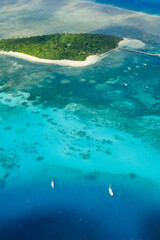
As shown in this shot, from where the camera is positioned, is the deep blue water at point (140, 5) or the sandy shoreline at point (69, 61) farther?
the deep blue water at point (140, 5)

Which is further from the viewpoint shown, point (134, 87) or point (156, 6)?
point (156, 6)

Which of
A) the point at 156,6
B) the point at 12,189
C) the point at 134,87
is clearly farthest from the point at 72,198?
the point at 156,6

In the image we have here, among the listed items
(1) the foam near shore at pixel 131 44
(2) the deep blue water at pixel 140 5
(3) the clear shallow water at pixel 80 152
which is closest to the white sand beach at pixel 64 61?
(3) the clear shallow water at pixel 80 152

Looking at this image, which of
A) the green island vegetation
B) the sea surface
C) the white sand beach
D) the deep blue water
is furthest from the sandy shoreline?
the deep blue water

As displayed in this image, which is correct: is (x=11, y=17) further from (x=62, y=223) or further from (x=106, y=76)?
(x=62, y=223)

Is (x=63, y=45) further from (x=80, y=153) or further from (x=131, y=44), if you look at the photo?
(x=80, y=153)

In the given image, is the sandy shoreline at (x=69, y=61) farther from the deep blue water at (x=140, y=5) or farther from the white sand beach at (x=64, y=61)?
the deep blue water at (x=140, y=5)

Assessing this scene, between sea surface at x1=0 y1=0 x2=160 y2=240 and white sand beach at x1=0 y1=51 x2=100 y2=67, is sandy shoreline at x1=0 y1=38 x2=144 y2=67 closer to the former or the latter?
white sand beach at x1=0 y1=51 x2=100 y2=67
